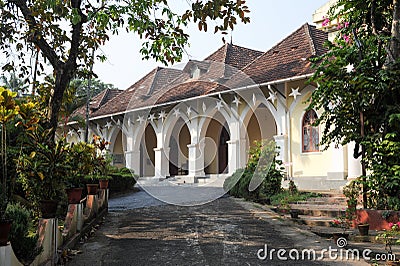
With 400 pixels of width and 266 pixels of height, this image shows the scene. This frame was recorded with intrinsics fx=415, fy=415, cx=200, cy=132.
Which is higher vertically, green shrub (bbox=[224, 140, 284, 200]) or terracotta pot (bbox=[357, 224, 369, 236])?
green shrub (bbox=[224, 140, 284, 200])

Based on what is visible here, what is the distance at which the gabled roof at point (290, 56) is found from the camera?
15.8 meters

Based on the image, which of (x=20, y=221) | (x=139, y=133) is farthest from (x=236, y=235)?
(x=139, y=133)

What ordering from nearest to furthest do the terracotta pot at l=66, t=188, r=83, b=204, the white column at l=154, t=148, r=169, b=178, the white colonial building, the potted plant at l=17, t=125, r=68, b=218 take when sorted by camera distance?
the potted plant at l=17, t=125, r=68, b=218, the terracotta pot at l=66, t=188, r=83, b=204, the white colonial building, the white column at l=154, t=148, r=169, b=178

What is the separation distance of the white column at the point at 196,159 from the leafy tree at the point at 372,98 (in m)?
12.5

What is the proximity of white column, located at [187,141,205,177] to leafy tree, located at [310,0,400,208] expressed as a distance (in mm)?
12548

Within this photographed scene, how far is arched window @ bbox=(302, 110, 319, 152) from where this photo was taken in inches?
620

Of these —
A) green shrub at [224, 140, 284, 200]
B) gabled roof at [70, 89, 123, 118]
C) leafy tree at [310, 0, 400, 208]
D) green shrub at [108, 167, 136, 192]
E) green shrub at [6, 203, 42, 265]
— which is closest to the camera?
green shrub at [6, 203, 42, 265]

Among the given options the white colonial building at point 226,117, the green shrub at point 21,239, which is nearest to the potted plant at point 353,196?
the green shrub at point 21,239

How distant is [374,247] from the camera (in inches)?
230

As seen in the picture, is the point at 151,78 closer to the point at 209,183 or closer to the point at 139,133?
the point at 139,133

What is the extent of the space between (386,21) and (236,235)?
535 cm

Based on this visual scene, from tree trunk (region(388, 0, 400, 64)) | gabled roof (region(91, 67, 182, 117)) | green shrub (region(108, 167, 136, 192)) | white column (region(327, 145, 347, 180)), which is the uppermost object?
gabled roof (region(91, 67, 182, 117))

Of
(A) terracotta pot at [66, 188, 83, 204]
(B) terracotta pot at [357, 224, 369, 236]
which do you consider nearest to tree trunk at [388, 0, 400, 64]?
(B) terracotta pot at [357, 224, 369, 236]

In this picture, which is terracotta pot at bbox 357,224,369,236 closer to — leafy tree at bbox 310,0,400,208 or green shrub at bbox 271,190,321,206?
leafy tree at bbox 310,0,400,208
